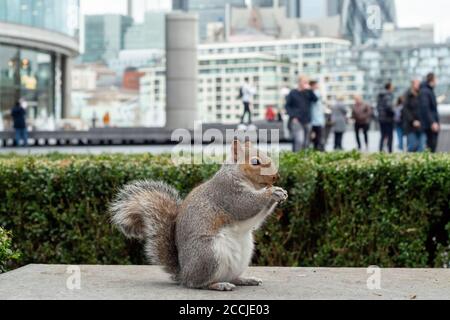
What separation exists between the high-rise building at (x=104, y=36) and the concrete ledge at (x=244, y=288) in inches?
3501

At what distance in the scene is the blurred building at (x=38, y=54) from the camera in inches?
1971

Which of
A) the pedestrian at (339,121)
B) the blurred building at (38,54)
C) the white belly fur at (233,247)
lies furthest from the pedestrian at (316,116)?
the blurred building at (38,54)

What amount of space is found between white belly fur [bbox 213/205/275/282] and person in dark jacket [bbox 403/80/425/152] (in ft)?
41.0

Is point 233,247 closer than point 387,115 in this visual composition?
Yes

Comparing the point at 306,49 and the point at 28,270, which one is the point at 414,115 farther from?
the point at 306,49

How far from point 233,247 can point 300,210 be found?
2832 mm

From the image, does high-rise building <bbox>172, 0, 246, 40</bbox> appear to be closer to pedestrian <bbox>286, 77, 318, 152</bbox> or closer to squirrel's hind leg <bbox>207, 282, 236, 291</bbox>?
pedestrian <bbox>286, 77, 318, 152</bbox>

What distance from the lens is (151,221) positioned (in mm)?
5363

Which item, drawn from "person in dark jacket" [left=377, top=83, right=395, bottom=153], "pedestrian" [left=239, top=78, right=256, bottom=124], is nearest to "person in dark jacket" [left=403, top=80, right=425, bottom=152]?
"person in dark jacket" [left=377, top=83, right=395, bottom=153]

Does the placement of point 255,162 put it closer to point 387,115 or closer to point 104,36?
point 387,115

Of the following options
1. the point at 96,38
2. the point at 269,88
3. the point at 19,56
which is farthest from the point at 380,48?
the point at 19,56

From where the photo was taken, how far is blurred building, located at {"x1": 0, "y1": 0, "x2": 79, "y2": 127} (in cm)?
5006

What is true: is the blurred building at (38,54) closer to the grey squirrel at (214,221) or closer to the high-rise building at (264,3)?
the grey squirrel at (214,221)

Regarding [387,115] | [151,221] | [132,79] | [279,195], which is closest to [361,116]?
[387,115]
